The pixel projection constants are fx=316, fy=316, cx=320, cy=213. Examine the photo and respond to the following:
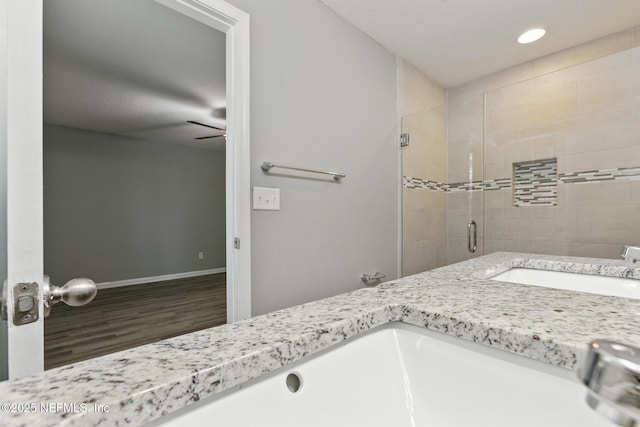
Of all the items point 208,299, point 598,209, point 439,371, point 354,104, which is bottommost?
point 208,299

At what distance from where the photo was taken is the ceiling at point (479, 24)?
1.98 metres

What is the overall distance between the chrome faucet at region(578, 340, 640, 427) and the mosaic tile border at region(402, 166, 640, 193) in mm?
2462

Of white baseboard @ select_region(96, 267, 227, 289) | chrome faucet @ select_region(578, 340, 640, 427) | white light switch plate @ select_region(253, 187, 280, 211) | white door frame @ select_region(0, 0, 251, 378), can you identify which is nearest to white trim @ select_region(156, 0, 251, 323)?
white light switch plate @ select_region(253, 187, 280, 211)

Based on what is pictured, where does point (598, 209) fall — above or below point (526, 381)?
above

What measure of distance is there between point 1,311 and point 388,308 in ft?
3.35

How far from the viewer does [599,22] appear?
216 centimetres

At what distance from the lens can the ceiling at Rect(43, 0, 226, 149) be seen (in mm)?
2016

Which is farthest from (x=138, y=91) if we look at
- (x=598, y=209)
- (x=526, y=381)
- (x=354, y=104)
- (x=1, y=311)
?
(x=598, y=209)

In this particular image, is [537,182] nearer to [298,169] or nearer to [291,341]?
[298,169]

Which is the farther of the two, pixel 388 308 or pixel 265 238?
pixel 265 238

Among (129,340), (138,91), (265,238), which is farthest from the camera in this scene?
(138,91)

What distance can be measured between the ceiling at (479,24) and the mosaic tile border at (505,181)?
1.02 meters

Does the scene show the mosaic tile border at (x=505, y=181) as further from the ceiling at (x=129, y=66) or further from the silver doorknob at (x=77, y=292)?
the silver doorknob at (x=77, y=292)

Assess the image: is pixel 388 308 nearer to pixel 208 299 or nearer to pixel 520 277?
pixel 520 277
